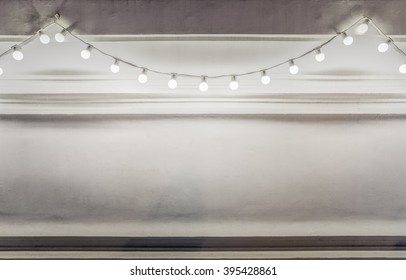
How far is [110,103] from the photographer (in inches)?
117

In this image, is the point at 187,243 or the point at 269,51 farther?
the point at 187,243

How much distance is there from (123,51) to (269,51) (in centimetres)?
90

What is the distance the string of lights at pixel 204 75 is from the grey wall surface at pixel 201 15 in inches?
1.8

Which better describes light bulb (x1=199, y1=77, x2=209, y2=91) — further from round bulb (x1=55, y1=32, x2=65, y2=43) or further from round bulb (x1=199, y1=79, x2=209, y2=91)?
round bulb (x1=55, y1=32, x2=65, y2=43)

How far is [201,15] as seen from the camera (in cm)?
226

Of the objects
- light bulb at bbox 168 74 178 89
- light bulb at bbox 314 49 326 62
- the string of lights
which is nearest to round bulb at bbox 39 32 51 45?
the string of lights

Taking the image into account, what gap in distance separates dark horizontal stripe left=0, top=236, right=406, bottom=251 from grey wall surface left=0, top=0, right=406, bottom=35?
4.80 feet

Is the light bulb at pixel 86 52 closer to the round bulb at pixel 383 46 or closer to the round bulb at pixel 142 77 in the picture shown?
the round bulb at pixel 142 77

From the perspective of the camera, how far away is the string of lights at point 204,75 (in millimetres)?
2277

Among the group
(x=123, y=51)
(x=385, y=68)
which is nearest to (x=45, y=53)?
(x=123, y=51)

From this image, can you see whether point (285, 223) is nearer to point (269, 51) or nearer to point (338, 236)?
point (338, 236)

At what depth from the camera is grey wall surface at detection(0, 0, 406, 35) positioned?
2229mm

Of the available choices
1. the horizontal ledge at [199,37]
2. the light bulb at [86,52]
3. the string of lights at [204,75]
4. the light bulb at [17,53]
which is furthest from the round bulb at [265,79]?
the light bulb at [17,53]

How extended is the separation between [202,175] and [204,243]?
489 millimetres
